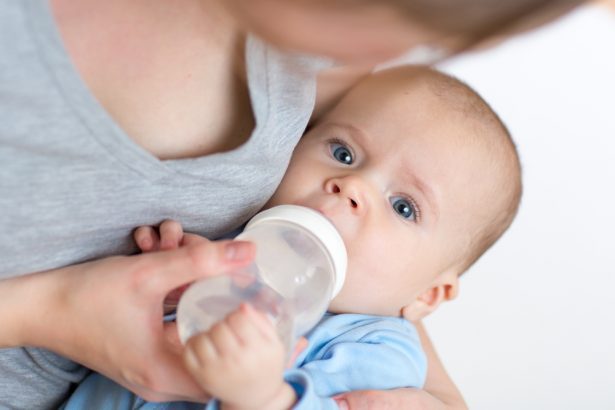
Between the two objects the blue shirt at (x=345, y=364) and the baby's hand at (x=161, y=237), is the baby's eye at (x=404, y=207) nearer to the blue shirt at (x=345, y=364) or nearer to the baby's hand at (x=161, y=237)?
the blue shirt at (x=345, y=364)

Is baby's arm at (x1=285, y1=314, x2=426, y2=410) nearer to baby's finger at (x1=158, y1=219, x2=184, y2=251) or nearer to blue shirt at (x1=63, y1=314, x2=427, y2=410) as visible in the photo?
blue shirt at (x1=63, y1=314, x2=427, y2=410)

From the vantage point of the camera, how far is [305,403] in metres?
0.90

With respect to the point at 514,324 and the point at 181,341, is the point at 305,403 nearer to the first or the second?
the point at 181,341

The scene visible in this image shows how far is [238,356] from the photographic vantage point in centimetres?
78

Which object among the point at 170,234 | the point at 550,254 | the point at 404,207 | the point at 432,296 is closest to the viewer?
the point at 170,234

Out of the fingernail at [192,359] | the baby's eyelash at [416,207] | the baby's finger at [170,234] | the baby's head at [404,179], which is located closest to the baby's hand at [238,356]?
the fingernail at [192,359]

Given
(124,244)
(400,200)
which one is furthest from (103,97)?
(400,200)

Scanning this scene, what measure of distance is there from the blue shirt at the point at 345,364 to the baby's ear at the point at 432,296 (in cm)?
5

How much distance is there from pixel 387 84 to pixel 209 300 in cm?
50

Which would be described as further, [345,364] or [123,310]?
[345,364]

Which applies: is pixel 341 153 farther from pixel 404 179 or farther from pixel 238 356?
pixel 238 356

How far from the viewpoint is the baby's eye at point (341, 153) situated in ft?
3.68

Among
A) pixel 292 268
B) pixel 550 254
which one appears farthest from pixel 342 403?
pixel 550 254

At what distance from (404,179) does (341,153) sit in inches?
3.7
